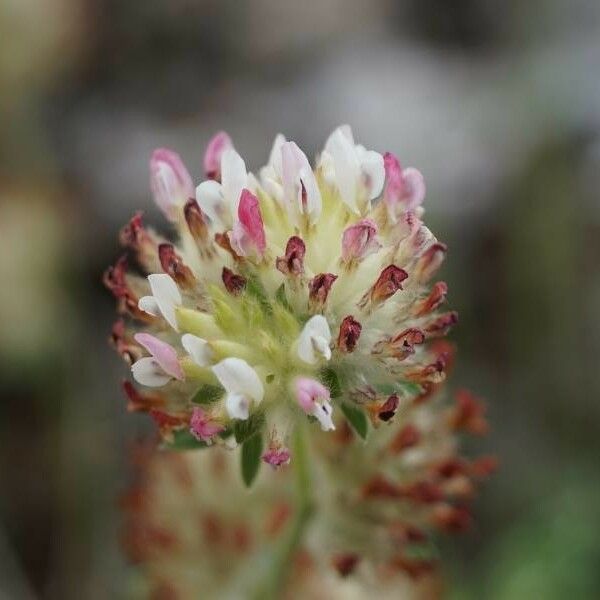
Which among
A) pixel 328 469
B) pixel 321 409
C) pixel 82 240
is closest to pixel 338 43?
pixel 82 240

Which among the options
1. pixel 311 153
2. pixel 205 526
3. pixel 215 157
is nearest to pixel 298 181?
pixel 215 157

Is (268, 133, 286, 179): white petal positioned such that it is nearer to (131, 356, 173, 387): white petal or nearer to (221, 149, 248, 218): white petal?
(221, 149, 248, 218): white petal

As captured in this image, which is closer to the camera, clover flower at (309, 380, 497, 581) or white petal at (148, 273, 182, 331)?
white petal at (148, 273, 182, 331)

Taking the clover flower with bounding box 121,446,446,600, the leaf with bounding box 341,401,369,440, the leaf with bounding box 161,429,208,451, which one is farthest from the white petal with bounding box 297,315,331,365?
the clover flower with bounding box 121,446,446,600

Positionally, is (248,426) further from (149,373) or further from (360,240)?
(360,240)

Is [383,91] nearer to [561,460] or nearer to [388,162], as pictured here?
[561,460]

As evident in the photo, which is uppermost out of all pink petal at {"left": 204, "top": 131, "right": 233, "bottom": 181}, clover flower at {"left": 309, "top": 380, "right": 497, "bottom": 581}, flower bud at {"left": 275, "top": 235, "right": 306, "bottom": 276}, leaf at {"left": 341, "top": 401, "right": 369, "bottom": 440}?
pink petal at {"left": 204, "top": 131, "right": 233, "bottom": 181}

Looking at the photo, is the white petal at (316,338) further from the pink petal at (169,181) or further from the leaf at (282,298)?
the pink petal at (169,181)
